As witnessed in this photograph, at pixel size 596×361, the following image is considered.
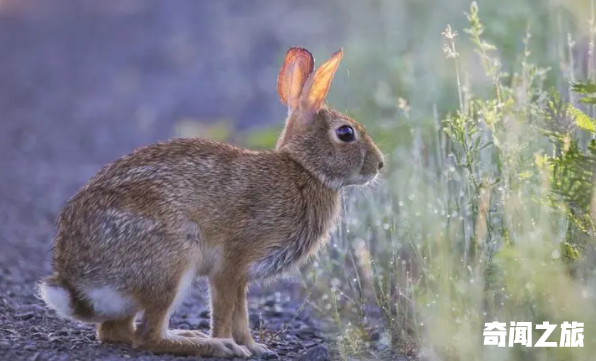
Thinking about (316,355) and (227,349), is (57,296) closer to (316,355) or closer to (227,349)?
(227,349)

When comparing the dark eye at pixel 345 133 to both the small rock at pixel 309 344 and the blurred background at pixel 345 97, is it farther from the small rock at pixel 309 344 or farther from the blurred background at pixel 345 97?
the small rock at pixel 309 344

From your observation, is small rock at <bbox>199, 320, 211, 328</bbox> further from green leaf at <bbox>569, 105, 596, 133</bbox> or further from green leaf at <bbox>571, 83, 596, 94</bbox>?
green leaf at <bbox>571, 83, 596, 94</bbox>

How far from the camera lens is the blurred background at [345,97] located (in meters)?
4.99

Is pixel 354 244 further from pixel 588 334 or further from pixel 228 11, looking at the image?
pixel 228 11

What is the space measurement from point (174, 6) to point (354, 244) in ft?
29.3

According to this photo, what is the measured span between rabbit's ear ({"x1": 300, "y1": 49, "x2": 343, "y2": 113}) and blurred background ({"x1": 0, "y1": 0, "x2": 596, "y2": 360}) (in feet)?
0.58

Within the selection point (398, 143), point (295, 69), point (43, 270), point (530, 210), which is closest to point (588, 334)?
point (530, 210)

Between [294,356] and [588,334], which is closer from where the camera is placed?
[588,334]

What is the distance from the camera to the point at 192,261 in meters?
4.77

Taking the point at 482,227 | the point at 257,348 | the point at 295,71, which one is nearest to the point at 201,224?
the point at 257,348

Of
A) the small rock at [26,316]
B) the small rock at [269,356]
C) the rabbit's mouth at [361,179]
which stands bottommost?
the small rock at [269,356]

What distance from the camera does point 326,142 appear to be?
5.37 meters

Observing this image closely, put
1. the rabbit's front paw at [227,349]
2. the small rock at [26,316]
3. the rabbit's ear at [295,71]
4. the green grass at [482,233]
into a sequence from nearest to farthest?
the green grass at [482,233] < the rabbit's front paw at [227,349] < the small rock at [26,316] < the rabbit's ear at [295,71]

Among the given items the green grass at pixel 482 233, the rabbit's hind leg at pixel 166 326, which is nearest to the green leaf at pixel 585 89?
the green grass at pixel 482 233
